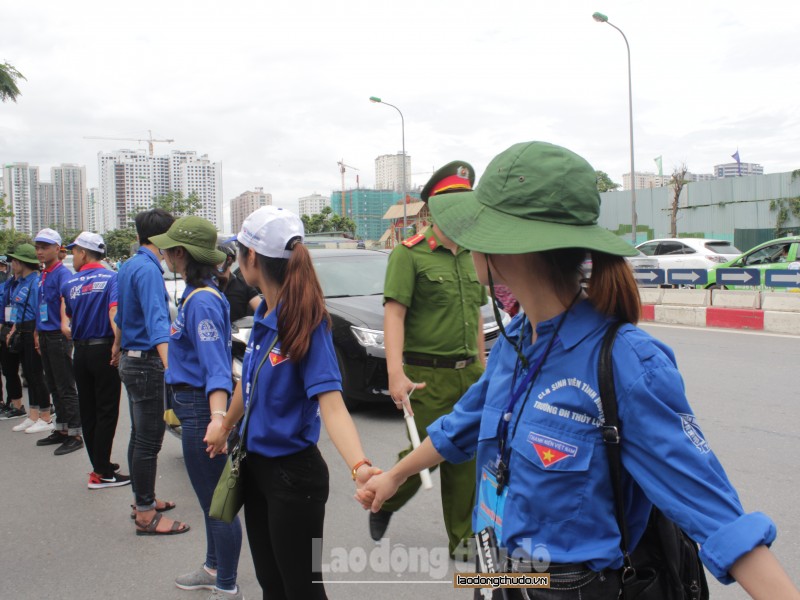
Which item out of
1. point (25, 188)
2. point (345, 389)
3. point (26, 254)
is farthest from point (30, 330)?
point (25, 188)

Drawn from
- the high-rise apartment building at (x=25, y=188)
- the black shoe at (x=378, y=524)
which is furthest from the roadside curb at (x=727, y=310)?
the high-rise apartment building at (x=25, y=188)

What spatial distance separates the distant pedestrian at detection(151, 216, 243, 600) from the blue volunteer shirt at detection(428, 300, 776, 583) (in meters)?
1.80

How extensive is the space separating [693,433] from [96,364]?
14.6 ft

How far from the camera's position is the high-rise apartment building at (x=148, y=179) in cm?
7262

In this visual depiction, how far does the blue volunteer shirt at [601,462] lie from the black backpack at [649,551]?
0.02 metres

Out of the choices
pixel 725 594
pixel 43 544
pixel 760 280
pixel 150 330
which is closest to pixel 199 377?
pixel 150 330

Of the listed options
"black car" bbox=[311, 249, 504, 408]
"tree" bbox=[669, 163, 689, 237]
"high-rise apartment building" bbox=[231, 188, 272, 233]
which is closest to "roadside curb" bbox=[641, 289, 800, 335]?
"black car" bbox=[311, 249, 504, 408]

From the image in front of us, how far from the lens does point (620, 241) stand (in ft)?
4.67

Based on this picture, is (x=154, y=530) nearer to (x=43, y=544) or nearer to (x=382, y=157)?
(x=43, y=544)

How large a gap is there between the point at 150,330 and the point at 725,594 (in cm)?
332

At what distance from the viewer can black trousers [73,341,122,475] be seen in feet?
15.5

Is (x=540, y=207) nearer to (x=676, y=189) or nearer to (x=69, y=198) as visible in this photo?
(x=676, y=189)

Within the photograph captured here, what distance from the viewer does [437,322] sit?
3.44 m

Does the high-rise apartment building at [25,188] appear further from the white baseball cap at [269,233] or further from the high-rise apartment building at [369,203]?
the white baseball cap at [269,233]
